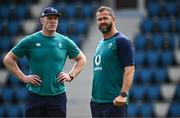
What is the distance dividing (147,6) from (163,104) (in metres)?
3.68

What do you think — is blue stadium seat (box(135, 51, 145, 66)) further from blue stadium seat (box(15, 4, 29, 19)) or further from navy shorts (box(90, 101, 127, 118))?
navy shorts (box(90, 101, 127, 118))

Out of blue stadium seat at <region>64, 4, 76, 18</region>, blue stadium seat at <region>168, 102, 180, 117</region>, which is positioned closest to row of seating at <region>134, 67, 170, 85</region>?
blue stadium seat at <region>168, 102, 180, 117</region>

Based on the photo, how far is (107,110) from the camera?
711 cm

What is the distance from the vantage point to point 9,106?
46.8 ft

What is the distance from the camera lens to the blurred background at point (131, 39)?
14094 millimetres

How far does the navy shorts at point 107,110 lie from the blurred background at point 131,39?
634cm

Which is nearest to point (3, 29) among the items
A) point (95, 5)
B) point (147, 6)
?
point (95, 5)

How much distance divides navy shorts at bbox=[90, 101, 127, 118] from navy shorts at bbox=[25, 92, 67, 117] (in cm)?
38

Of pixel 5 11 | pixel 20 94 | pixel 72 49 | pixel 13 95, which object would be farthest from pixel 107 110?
pixel 5 11

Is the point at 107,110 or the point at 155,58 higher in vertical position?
the point at 107,110

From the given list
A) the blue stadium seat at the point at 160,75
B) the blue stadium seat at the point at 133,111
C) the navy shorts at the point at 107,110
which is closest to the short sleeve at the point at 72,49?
the navy shorts at the point at 107,110

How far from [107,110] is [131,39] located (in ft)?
29.4

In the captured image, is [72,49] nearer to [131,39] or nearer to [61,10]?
[131,39]

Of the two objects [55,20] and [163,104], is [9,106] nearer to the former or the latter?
[163,104]
